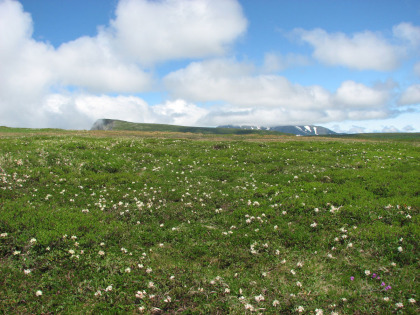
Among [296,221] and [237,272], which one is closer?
[237,272]

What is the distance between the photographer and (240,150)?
26422mm

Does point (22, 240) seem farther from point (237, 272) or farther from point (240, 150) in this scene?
point (240, 150)

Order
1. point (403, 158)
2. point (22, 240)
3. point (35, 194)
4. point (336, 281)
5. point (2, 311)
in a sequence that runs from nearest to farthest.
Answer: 1. point (2, 311)
2. point (336, 281)
3. point (22, 240)
4. point (35, 194)
5. point (403, 158)

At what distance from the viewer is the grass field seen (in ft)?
22.1

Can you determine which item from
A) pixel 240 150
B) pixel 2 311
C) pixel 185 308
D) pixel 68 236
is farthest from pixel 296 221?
pixel 240 150

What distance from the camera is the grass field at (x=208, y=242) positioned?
6.74m

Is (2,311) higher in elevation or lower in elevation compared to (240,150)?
lower

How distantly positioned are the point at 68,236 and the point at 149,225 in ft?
10.3

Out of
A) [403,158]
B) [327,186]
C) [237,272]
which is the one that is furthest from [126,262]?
[403,158]

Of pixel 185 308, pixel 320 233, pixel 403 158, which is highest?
pixel 403 158

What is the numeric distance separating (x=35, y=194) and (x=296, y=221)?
13.4m

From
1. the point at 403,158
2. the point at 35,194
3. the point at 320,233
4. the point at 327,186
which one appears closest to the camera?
the point at 320,233

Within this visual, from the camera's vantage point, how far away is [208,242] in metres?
9.80

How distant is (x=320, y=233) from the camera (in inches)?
396
